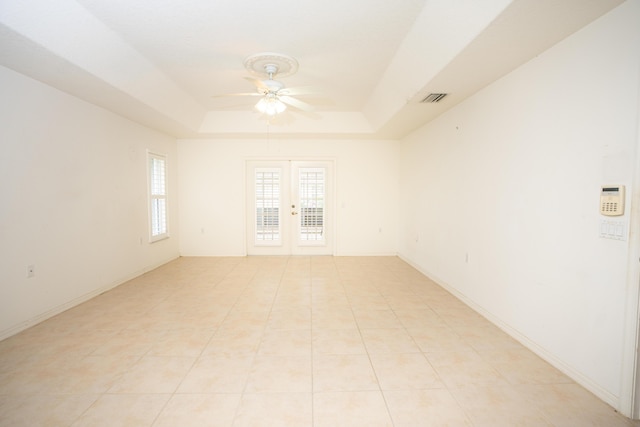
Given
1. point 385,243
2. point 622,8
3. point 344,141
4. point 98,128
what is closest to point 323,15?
point 622,8

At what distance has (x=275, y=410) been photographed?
1.81 m

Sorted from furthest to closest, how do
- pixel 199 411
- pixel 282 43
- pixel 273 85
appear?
pixel 273 85 → pixel 282 43 → pixel 199 411

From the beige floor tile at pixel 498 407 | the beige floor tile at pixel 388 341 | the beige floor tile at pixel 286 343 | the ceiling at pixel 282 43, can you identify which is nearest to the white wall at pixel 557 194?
the ceiling at pixel 282 43

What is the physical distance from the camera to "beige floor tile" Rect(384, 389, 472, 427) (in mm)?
1715

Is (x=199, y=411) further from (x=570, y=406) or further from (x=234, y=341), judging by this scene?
(x=570, y=406)

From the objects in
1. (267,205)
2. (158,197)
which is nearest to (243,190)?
(267,205)

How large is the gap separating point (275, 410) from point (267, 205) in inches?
185

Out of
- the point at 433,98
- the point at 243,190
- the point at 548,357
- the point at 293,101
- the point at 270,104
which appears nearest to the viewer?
the point at 548,357

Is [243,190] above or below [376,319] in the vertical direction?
above

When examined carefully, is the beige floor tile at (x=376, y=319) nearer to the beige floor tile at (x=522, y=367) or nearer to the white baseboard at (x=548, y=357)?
the beige floor tile at (x=522, y=367)

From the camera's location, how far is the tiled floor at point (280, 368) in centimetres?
178

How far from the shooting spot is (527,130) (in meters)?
2.53

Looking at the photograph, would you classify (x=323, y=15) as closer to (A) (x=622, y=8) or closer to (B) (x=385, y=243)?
(A) (x=622, y=8)

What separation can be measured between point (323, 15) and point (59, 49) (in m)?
2.14
